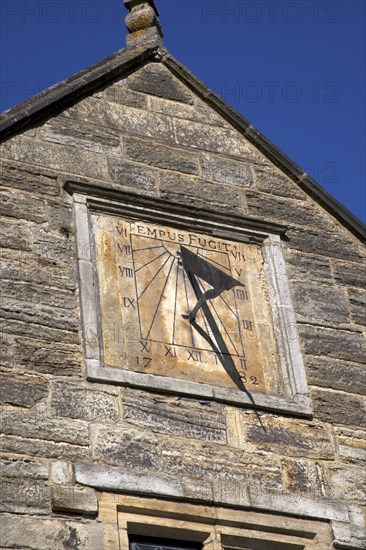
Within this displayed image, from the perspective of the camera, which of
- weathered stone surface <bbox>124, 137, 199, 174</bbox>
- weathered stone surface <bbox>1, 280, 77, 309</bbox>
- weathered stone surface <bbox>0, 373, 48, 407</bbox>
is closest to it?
weathered stone surface <bbox>0, 373, 48, 407</bbox>

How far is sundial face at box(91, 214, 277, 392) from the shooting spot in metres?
9.91

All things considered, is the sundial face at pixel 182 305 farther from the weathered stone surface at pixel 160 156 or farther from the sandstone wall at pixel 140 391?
the weathered stone surface at pixel 160 156

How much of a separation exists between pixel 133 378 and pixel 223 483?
0.83 metres

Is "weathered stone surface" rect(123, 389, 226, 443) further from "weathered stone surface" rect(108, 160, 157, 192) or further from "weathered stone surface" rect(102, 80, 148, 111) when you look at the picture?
"weathered stone surface" rect(102, 80, 148, 111)

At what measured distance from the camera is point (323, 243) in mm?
11188

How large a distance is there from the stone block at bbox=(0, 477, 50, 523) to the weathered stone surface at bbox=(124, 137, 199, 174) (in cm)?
283

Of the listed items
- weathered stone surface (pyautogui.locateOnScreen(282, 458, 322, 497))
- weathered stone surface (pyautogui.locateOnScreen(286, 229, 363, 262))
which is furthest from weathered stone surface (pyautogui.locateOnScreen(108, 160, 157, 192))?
weathered stone surface (pyautogui.locateOnScreen(282, 458, 322, 497))

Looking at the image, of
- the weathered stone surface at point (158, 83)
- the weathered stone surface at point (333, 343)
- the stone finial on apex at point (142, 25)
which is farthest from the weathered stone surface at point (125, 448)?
the stone finial on apex at point (142, 25)

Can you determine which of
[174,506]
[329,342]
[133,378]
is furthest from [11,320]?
[329,342]

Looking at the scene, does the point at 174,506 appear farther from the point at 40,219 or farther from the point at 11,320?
the point at 40,219

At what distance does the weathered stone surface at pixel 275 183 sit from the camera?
1133cm

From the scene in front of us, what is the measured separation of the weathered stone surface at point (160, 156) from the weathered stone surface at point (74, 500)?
2.76m

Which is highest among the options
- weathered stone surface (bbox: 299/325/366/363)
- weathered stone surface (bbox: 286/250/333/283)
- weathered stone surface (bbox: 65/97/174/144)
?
weathered stone surface (bbox: 65/97/174/144)

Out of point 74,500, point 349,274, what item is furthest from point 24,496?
point 349,274
